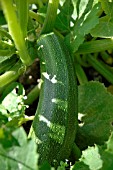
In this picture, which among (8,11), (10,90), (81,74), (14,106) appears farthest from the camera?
(81,74)

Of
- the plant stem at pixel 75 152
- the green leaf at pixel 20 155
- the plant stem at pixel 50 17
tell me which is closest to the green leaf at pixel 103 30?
the plant stem at pixel 50 17

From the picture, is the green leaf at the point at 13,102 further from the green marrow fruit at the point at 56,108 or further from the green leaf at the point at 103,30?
the green leaf at the point at 103,30

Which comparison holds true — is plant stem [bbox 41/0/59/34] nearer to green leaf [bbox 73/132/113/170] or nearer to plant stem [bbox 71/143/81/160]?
plant stem [bbox 71/143/81/160]

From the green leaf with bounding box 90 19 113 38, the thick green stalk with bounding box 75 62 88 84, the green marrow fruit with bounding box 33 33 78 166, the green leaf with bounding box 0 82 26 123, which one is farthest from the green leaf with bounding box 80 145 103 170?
the thick green stalk with bounding box 75 62 88 84

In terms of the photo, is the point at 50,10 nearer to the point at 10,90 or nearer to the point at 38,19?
the point at 38,19

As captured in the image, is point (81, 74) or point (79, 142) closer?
point (79, 142)

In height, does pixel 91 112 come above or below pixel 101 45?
below

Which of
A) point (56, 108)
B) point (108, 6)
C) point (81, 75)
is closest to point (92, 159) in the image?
point (56, 108)

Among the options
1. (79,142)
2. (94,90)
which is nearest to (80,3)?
(94,90)
